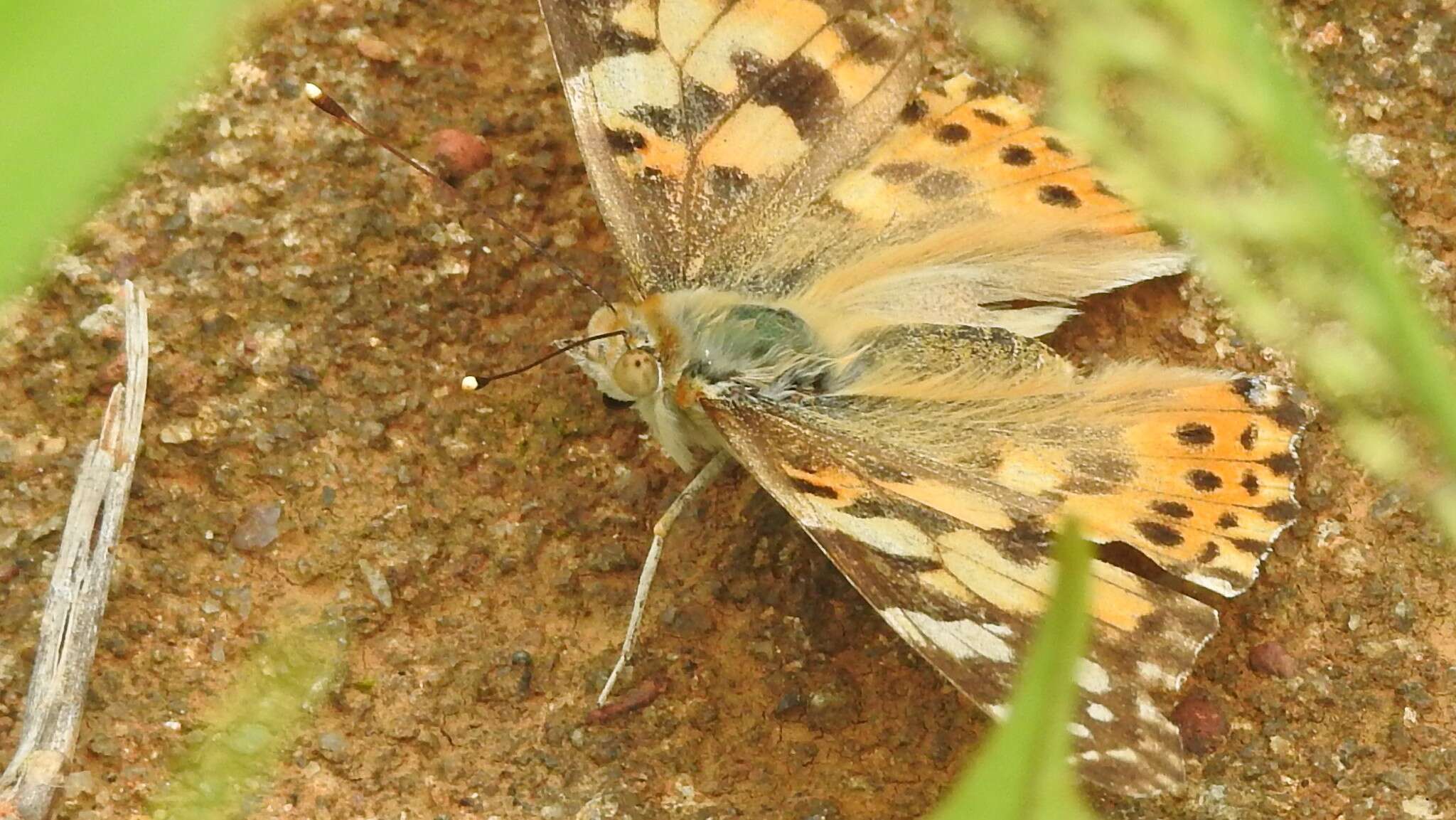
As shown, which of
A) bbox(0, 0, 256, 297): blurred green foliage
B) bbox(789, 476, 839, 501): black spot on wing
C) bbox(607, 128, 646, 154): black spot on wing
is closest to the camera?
bbox(0, 0, 256, 297): blurred green foliage

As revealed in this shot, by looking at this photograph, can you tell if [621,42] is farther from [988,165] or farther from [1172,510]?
[1172,510]

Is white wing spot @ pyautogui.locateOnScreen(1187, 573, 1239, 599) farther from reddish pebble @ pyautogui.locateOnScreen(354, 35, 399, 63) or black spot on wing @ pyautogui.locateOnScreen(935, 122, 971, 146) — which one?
reddish pebble @ pyautogui.locateOnScreen(354, 35, 399, 63)

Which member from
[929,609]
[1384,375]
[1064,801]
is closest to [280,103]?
[929,609]

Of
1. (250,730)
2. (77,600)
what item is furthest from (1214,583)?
(77,600)

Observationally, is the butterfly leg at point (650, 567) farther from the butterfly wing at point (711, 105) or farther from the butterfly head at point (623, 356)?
the butterfly wing at point (711, 105)

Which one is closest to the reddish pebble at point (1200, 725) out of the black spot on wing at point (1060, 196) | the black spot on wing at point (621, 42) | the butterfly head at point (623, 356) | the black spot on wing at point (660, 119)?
the black spot on wing at point (1060, 196)

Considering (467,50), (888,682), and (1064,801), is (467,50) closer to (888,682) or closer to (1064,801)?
(888,682)

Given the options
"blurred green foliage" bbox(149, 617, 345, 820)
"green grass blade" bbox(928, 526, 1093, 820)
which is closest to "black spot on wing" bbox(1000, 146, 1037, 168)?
"blurred green foliage" bbox(149, 617, 345, 820)
